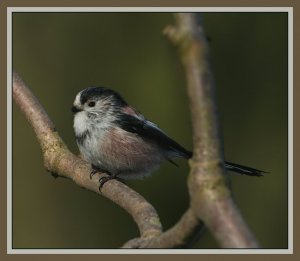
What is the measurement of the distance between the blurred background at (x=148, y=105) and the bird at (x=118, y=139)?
77 cm

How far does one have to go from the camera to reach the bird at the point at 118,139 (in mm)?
3787

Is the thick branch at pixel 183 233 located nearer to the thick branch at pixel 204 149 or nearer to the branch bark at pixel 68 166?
the thick branch at pixel 204 149

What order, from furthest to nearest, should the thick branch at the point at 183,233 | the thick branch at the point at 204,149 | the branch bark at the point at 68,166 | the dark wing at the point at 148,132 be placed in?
the dark wing at the point at 148,132, the branch bark at the point at 68,166, the thick branch at the point at 183,233, the thick branch at the point at 204,149

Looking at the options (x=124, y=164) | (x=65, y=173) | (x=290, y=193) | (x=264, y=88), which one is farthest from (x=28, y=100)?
(x=264, y=88)

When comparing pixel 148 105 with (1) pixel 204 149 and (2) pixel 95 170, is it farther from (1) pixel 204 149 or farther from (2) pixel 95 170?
(1) pixel 204 149

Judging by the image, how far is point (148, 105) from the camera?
5.05 meters

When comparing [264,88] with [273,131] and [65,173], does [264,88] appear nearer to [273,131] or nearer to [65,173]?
[273,131]

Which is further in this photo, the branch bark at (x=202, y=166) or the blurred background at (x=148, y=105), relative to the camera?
the blurred background at (x=148, y=105)

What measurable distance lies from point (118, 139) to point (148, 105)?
1214mm

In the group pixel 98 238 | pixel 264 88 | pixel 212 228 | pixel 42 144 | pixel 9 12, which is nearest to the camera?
pixel 212 228

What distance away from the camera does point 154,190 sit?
501cm

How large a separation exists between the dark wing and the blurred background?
2.48 feet

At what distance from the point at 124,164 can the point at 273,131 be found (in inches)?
67.3

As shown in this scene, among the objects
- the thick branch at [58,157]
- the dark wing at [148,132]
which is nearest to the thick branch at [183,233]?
the thick branch at [58,157]
